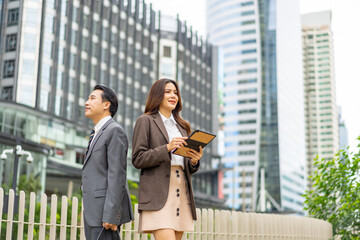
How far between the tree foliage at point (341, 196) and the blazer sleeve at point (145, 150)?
22.6 feet

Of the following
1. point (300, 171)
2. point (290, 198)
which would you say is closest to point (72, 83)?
point (290, 198)

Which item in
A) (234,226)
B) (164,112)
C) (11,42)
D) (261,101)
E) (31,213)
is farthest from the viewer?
(261,101)

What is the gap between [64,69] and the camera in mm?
54938

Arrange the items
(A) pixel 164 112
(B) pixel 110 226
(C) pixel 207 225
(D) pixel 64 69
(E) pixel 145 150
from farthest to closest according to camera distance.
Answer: (D) pixel 64 69 < (C) pixel 207 225 < (A) pixel 164 112 < (E) pixel 145 150 < (B) pixel 110 226

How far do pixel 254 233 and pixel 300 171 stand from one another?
538 ft

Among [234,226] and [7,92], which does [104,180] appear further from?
[7,92]

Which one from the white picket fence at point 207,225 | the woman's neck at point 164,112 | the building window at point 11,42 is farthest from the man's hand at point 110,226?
the building window at point 11,42

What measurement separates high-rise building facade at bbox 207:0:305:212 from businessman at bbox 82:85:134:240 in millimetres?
141859

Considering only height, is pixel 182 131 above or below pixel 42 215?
above

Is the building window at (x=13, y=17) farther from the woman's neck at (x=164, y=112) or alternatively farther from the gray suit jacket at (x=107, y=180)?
the gray suit jacket at (x=107, y=180)

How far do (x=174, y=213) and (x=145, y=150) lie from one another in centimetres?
58

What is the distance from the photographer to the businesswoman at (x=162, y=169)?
4574 mm

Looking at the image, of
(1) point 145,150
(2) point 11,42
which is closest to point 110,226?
(1) point 145,150

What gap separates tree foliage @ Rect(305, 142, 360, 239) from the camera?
35.8ft
